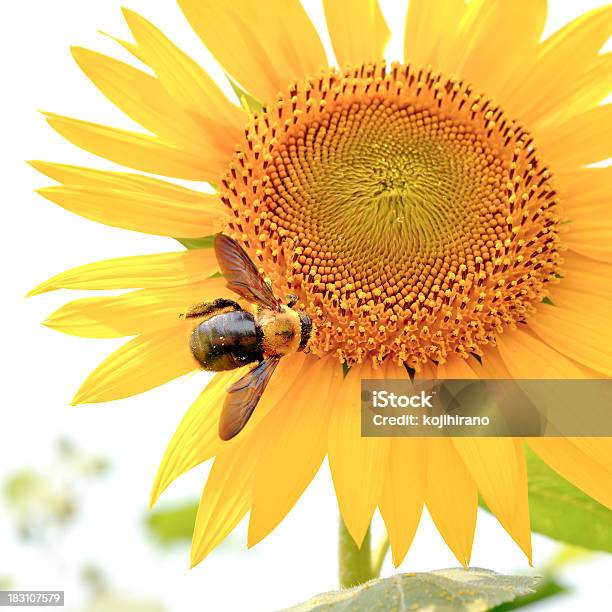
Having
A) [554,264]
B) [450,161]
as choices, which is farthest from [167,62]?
[554,264]

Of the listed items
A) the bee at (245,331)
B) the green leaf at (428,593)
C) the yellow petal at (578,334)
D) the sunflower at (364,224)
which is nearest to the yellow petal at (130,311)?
the sunflower at (364,224)

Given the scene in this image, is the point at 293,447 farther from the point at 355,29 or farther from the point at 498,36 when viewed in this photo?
the point at 498,36

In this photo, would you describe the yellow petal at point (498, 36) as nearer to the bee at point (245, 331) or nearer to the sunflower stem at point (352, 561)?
the bee at point (245, 331)

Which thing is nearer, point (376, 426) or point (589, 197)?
point (376, 426)

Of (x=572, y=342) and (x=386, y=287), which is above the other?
(x=386, y=287)

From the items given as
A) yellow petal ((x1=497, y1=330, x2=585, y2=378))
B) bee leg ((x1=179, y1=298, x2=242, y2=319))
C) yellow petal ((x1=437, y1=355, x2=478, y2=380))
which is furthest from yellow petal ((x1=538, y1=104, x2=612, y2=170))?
bee leg ((x1=179, y1=298, x2=242, y2=319))

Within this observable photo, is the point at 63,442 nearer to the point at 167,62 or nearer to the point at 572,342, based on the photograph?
the point at 167,62

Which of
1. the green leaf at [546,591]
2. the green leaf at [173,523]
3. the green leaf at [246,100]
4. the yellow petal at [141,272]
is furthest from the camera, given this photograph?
the green leaf at [173,523]
